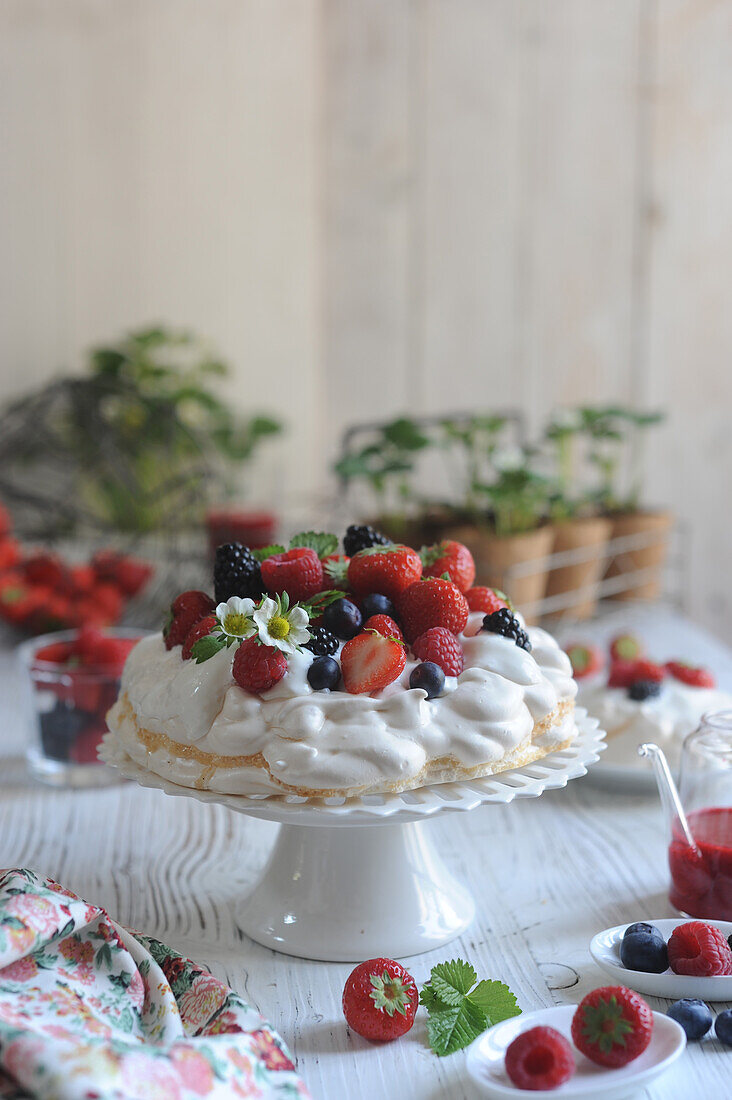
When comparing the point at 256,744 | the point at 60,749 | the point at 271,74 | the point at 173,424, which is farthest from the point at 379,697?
the point at 271,74

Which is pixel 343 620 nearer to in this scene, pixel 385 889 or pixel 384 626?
pixel 384 626

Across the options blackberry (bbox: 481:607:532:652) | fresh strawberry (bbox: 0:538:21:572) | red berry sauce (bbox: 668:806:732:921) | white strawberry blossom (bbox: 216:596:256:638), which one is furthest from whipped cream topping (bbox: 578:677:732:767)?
fresh strawberry (bbox: 0:538:21:572)

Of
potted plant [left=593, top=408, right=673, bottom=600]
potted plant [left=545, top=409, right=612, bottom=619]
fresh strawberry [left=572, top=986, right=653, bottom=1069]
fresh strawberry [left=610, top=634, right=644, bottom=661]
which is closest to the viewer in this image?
fresh strawberry [left=572, top=986, right=653, bottom=1069]

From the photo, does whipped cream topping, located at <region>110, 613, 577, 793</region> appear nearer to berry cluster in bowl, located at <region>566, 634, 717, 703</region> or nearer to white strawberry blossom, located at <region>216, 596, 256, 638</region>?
white strawberry blossom, located at <region>216, 596, 256, 638</region>

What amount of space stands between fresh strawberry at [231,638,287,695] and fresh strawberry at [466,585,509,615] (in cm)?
24

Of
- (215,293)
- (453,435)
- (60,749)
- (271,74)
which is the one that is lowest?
(60,749)

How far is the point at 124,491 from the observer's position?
237 cm

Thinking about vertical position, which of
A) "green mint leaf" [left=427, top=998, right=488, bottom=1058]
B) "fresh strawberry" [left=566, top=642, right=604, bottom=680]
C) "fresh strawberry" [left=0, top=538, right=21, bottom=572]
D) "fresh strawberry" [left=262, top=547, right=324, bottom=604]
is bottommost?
"green mint leaf" [left=427, top=998, right=488, bottom=1058]

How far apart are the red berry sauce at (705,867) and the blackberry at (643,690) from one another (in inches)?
12.3

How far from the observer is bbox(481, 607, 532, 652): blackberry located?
1.04 m

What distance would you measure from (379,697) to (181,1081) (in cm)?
35

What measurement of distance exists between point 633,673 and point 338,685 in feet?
2.01

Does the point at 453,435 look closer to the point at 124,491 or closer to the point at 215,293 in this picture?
the point at 124,491

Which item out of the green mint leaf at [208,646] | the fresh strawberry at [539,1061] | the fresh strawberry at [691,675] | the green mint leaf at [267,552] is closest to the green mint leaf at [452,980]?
the fresh strawberry at [539,1061]
